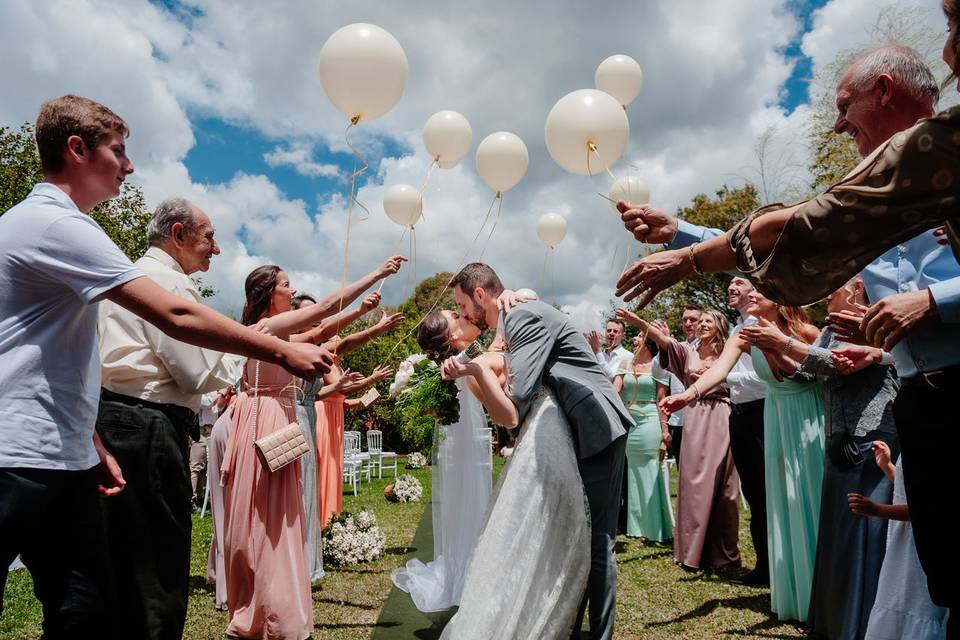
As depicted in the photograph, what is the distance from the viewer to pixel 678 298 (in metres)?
30.9

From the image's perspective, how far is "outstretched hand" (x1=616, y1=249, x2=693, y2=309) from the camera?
73.5 inches

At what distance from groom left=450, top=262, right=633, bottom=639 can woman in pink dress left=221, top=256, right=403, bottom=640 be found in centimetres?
149

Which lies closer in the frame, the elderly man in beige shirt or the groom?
the elderly man in beige shirt

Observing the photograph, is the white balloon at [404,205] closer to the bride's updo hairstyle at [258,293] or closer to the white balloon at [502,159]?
the white balloon at [502,159]

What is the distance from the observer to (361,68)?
4.89 m

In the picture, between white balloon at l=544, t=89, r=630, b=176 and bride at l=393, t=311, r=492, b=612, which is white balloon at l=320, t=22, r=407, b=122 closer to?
white balloon at l=544, t=89, r=630, b=176

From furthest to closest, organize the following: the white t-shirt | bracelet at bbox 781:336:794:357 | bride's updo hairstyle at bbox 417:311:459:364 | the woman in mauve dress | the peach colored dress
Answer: the peach colored dress → the woman in mauve dress → bride's updo hairstyle at bbox 417:311:459:364 → bracelet at bbox 781:336:794:357 → the white t-shirt

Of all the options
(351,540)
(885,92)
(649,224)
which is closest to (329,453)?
(351,540)

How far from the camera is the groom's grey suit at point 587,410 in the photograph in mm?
3414

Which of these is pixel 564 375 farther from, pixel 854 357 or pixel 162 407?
pixel 162 407

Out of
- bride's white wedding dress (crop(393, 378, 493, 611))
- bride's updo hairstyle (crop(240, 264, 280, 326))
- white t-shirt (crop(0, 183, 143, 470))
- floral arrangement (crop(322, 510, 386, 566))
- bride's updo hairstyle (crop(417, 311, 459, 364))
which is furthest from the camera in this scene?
floral arrangement (crop(322, 510, 386, 566))

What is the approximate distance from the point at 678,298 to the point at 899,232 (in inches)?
1208

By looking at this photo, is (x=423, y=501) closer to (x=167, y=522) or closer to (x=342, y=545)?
(x=342, y=545)

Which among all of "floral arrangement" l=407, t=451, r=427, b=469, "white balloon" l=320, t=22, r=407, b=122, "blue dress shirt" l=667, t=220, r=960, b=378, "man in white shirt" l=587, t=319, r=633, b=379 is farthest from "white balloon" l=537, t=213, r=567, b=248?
"floral arrangement" l=407, t=451, r=427, b=469
